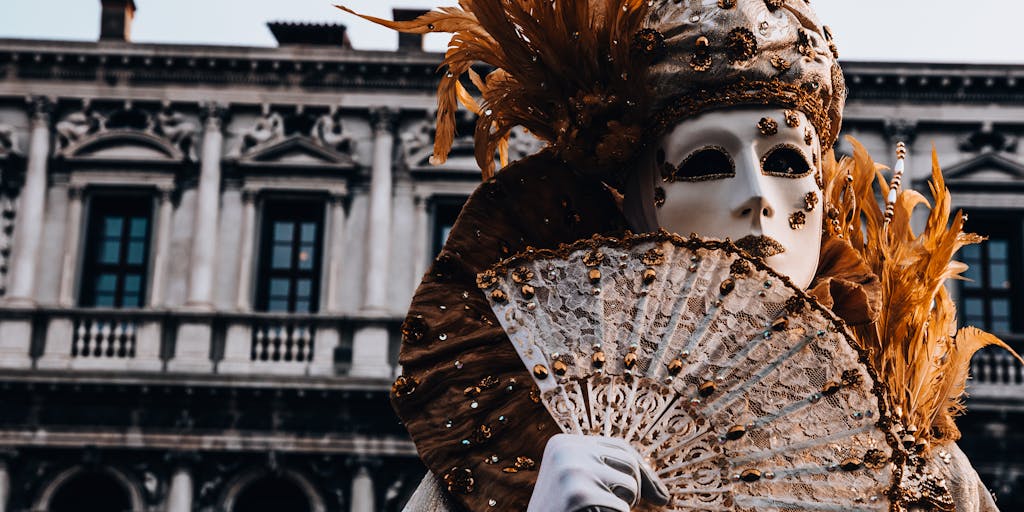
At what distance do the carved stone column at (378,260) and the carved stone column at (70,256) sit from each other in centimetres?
301

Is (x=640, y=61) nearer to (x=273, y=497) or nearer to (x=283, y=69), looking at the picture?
(x=273, y=497)

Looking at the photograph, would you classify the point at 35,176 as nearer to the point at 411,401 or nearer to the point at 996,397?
the point at 996,397

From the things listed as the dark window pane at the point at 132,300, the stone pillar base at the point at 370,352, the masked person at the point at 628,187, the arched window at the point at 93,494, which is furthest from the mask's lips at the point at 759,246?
the dark window pane at the point at 132,300

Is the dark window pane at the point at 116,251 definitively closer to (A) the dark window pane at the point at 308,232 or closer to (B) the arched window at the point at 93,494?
(A) the dark window pane at the point at 308,232

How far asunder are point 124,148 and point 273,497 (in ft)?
13.5

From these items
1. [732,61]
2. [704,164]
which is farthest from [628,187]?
[732,61]

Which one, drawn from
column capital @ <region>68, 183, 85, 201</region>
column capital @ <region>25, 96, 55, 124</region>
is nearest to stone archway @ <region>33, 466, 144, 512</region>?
column capital @ <region>68, 183, 85, 201</region>

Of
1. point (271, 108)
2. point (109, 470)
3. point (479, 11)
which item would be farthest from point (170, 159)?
point (479, 11)

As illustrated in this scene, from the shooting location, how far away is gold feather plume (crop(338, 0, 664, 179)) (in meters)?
2.42

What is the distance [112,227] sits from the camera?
55.9ft

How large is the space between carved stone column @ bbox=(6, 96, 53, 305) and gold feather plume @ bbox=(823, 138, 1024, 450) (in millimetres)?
14852

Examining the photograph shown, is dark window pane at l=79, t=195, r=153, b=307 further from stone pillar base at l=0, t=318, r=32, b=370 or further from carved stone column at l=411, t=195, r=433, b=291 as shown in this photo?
carved stone column at l=411, t=195, r=433, b=291

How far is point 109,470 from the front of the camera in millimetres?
15859

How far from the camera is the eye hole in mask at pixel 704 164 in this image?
2.39 meters
